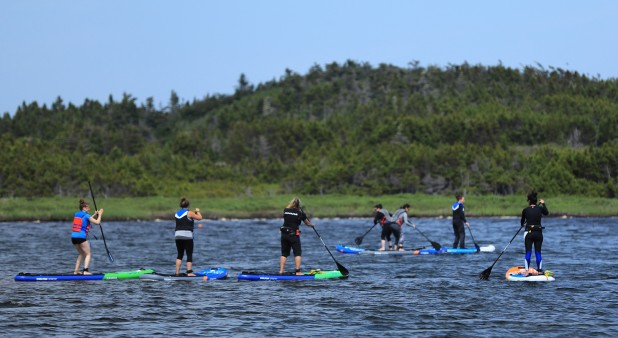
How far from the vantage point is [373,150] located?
139 meters

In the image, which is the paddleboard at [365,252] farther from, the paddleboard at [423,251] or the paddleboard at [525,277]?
the paddleboard at [525,277]

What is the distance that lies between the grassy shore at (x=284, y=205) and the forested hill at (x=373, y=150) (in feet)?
39.6

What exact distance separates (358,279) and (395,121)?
121492 mm

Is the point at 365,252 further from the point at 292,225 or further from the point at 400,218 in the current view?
the point at 292,225

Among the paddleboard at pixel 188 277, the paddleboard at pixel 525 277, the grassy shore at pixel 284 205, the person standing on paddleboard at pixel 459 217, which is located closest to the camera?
Answer: the paddleboard at pixel 525 277

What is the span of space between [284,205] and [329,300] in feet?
237

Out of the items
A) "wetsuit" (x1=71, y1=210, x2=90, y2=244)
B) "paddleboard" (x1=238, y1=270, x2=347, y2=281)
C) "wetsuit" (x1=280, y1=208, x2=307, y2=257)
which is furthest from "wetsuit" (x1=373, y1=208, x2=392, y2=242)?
"wetsuit" (x1=71, y1=210, x2=90, y2=244)

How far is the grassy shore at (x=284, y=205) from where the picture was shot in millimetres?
86625

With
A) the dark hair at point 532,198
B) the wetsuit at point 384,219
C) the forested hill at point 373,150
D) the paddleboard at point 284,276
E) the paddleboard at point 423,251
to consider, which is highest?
the forested hill at point 373,150

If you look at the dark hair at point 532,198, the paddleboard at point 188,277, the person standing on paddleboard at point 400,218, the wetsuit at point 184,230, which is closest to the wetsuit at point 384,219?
the person standing on paddleboard at point 400,218

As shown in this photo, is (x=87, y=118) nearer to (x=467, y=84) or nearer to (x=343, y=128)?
(x=343, y=128)

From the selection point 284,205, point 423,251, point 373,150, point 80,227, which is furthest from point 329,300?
point 373,150

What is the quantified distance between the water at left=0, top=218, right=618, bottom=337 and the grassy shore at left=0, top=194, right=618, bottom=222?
4441cm

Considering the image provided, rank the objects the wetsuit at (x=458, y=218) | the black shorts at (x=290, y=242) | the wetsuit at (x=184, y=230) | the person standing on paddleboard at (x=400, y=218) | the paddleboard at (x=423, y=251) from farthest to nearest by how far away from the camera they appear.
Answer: the paddleboard at (x=423, y=251) → the wetsuit at (x=458, y=218) → the person standing on paddleboard at (x=400, y=218) → the black shorts at (x=290, y=242) → the wetsuit at (x=184, y=230)
